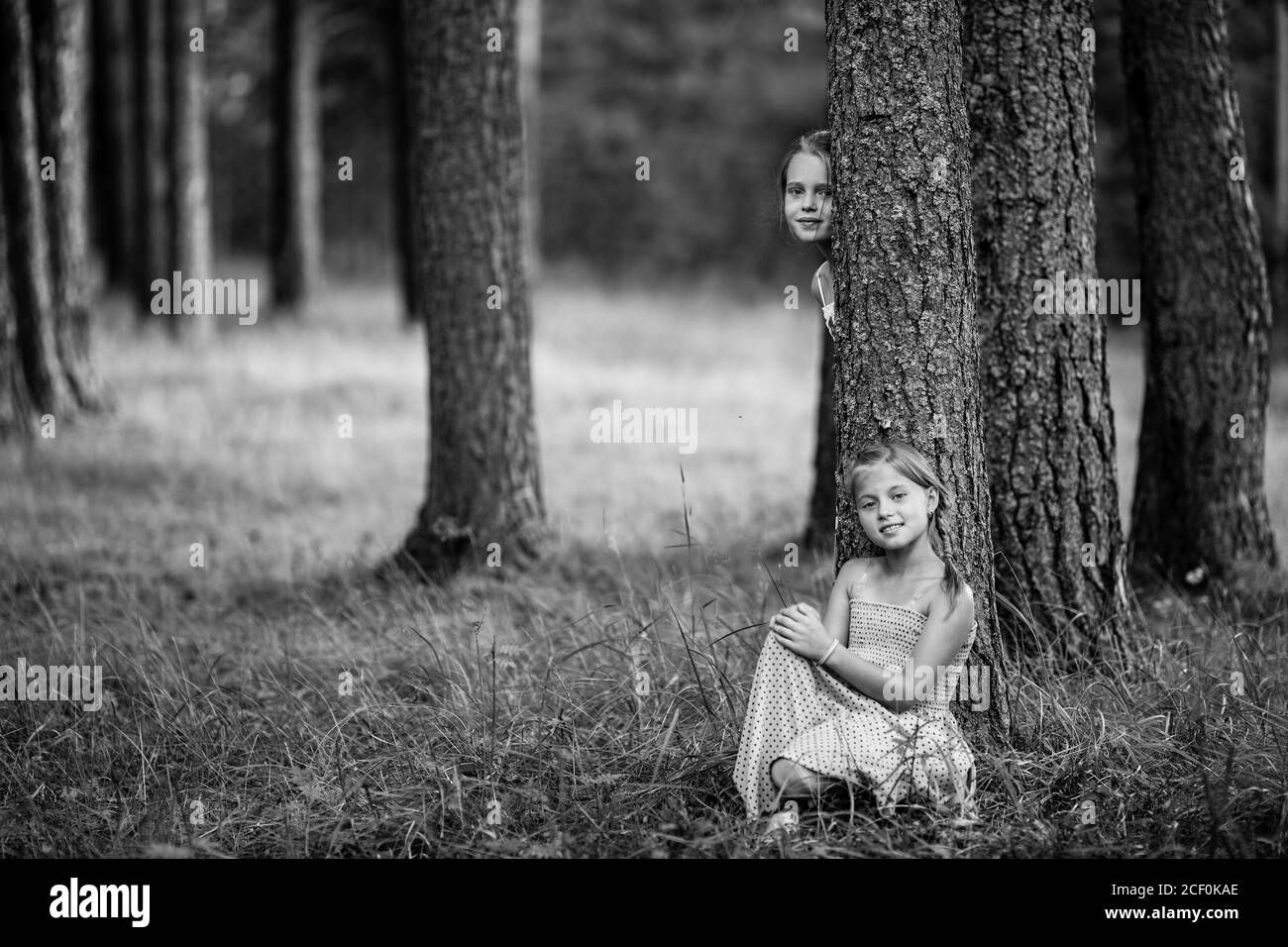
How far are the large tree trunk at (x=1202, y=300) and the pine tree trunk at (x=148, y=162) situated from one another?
39.7 feet

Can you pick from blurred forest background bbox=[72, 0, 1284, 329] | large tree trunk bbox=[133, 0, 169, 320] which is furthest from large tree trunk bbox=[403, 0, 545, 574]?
blurred forest background bbox=[72, 0, 1284, 329]

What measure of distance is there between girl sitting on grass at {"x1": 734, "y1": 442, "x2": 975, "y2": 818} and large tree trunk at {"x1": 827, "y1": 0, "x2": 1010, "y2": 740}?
20cm

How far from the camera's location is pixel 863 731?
141 inches

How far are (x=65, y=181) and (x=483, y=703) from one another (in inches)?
326

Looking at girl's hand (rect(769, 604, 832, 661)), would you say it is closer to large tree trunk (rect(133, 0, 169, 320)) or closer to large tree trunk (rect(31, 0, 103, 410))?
large tree trunk (rect(31, 0, 103, 410))

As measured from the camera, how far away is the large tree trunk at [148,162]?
51.2 ft

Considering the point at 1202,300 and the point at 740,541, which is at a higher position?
the point at 1202,300

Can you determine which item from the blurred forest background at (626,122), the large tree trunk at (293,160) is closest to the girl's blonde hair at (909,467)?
the large tree trunk at (293,160)

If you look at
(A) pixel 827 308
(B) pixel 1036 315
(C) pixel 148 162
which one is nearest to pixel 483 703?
(A) pixel 827 308

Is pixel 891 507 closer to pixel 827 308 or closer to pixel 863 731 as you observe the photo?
pixel 863 731

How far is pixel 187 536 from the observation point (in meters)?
7.42

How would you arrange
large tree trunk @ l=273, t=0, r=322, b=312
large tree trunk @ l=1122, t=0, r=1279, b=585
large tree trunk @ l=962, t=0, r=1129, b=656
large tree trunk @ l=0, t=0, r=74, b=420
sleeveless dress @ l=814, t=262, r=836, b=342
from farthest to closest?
large tree trunk @ l=273, t=0, r=322, b=312
large tree trunk @ l=0, t=0, r=74, b=420
large tree trunk @ l=1122, t=0, r=1279, b=585
large tree trunk @ l=962, t=0, r=1129, b=656
sleeveless dress @ l=814, t=262, r=836, b=342

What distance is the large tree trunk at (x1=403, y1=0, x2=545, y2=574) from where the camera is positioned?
6.31m

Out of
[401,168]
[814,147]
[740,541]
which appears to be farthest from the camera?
[401,168]
